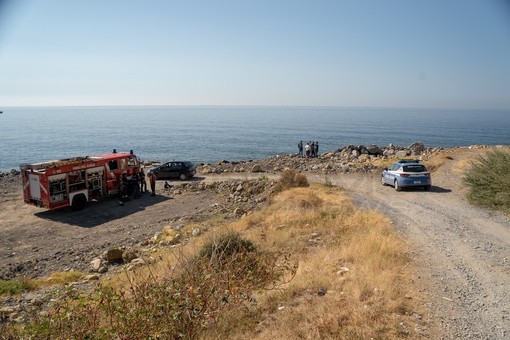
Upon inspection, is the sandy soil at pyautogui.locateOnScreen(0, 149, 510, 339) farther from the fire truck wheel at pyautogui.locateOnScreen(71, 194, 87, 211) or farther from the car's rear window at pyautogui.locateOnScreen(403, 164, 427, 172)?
the car's rear window at pyautogui.locateOnScreen(403, 164, 427, 172)

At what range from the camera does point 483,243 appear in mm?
10266

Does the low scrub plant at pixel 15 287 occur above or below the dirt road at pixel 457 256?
below

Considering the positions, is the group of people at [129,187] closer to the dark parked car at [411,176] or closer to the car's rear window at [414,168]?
the dark parked car at [411,176]

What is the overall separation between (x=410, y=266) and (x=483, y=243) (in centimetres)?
316

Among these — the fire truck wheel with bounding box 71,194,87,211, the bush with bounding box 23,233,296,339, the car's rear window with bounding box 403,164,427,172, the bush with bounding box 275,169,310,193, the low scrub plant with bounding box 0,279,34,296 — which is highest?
the bush with bounding box 23,233,296,339

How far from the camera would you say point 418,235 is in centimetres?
1136

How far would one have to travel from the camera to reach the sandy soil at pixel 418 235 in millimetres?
6602

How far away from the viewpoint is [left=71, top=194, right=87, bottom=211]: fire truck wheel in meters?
20.9

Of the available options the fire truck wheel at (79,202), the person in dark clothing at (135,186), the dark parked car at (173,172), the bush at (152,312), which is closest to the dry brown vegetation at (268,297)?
the bush at (152,312)

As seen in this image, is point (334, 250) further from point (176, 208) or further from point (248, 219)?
point (176, 208)

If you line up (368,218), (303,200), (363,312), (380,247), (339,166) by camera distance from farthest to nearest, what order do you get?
1. (339,166)
2. (303,200)
3. (368,218)
4. (380,247)
5. (363,312)

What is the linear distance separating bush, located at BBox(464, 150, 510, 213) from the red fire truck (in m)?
19.5

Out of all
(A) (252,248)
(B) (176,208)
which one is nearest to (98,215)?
(B) (176,208)

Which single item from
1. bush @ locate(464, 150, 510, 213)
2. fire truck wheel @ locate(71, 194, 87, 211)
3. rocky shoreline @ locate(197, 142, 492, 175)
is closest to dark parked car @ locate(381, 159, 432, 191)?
bush @ locate(464, 150, 510, 213)
